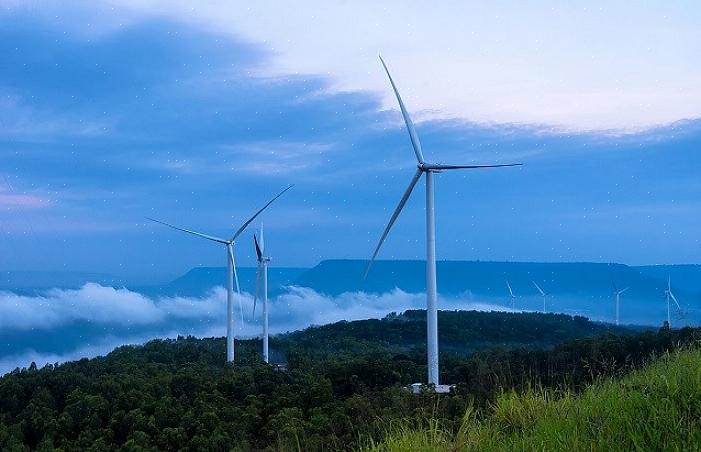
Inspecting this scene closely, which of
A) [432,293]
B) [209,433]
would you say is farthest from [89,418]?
[432,293]

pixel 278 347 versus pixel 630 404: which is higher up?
pixel 630 404

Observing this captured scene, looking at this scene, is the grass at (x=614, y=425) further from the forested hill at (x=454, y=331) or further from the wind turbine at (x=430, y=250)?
the forested hill at (x=454, y=331)

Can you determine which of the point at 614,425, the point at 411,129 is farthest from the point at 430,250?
the point at 614,425

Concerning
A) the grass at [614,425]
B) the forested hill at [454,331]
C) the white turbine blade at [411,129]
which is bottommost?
the forested hill at [454,331]

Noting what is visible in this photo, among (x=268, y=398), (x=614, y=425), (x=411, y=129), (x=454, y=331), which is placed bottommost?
(x=454, y=331)

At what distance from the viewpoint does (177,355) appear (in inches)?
3410

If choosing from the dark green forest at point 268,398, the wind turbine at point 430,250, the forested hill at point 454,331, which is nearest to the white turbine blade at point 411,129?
the wind turbine at point 430,250

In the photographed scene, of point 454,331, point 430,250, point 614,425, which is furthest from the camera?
point 454,331

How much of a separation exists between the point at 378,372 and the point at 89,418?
44.1 feet

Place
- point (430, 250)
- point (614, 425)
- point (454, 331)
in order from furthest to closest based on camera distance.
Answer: point (454, 331) → point (430, 250) → point (614, 425)

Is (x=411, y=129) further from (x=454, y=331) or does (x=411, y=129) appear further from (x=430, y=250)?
(x=454, y=331)

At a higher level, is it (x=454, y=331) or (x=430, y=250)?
(x=430, y=250)

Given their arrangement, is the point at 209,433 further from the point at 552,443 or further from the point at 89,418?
the point at 552,443

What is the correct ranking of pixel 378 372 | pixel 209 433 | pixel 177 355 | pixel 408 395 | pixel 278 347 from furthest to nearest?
pixel 278 347 → pixel 177 355 → pixel 378 372 → pixel 209 433 → pixel 408 395
